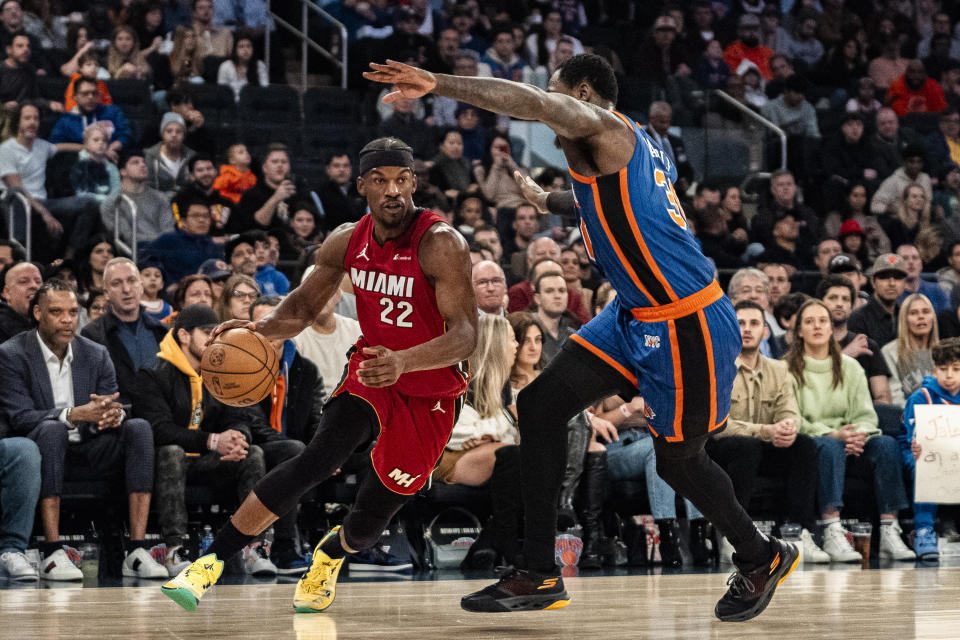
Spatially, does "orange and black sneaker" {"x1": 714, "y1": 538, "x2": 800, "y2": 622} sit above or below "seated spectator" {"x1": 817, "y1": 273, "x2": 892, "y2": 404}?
below

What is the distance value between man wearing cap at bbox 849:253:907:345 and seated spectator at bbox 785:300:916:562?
1.32 m

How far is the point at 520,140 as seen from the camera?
472 inches

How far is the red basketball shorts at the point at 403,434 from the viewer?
4.71 metres

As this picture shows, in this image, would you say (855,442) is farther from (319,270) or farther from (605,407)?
(319,270)

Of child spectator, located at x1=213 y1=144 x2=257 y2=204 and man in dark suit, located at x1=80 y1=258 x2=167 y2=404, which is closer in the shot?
man in dark suit, located at x1=80 y1=258 x2=167 y2=404

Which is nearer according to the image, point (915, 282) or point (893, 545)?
point (893, 545)

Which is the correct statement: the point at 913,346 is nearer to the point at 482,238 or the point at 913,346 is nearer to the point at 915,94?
the point at 482,238

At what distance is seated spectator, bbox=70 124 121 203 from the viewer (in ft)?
33.5

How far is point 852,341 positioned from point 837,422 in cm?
92

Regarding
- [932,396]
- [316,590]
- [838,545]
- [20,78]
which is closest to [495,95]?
[316,590]

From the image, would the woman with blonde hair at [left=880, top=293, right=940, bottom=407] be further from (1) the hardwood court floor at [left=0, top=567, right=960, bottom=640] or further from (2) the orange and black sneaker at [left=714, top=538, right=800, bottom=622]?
(2) the orange and black sneaker at [left=714, top=538, right=800, bottom=622]

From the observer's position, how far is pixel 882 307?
31.6ft

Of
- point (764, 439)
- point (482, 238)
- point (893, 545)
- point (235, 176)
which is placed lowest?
point (893, 545)

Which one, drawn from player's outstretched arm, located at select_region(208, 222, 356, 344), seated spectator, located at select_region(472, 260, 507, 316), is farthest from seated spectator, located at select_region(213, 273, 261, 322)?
player's outstretched arm, located at select_region(208, 222, 356, 344)
